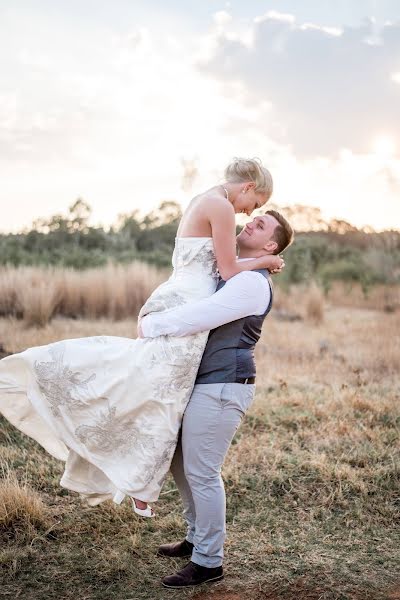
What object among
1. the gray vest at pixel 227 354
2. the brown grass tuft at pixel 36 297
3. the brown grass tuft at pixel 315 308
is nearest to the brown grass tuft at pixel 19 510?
the gray vest at pixel 227 354

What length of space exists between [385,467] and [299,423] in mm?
1146

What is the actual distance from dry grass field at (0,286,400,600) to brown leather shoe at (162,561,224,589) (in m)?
0.05

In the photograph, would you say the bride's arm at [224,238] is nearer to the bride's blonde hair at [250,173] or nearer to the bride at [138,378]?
the bride at [138,378]

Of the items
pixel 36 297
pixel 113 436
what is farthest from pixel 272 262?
pixel 36 297

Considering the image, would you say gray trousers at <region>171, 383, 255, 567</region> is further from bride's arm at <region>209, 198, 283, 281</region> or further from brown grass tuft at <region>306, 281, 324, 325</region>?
brown grass tuft at <region>306, 281, 324, 325</region>

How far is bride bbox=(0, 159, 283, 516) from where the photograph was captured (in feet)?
10.8

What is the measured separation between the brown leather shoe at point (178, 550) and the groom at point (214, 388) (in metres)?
0.35

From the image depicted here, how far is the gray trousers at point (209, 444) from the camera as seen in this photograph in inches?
131

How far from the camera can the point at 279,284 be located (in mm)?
17266

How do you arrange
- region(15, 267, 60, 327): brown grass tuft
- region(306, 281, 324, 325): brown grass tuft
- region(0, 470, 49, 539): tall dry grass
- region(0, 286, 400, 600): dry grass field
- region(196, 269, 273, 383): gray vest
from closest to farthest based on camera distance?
region(196, 269, 273, 383): gray vest → region(0, 286, 400, 600): dry grass field → region(0, 470, 49, 539): tall dry grass → region(15, 267, 60, 327): brown grass tuft → region(306, 281, 324, 325): brown grass tuft

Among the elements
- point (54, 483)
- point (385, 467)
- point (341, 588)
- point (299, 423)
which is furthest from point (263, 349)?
point (341, 588)

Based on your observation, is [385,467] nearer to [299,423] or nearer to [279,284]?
[299,423]

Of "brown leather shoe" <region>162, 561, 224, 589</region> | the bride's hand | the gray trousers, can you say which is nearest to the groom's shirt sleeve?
the bride's hand

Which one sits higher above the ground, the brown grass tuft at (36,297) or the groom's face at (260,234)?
the groom's face at (260,234)
